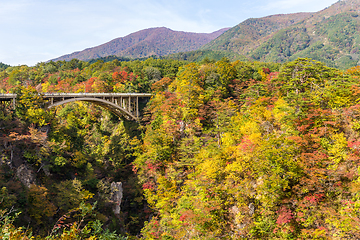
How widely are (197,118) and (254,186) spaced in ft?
41.5

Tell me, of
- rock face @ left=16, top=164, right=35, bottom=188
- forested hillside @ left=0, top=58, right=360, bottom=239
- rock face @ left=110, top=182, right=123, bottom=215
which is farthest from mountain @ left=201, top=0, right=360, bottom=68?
rock face @ left=16, top=164, right=35, bottom=188

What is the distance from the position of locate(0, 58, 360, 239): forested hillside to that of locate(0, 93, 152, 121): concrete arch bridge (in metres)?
1.17

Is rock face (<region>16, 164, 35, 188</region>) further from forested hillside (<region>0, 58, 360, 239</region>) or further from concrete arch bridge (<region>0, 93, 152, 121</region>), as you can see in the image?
concrete arch bridge (<region>0, 93, 152, 121</region>)

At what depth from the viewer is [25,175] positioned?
20.0 metres

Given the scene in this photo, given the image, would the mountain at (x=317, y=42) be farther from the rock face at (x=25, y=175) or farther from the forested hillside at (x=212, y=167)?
the rock face at (x=25, y=175)

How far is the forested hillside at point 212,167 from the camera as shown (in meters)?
15.1

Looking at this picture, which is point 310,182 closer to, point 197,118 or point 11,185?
point 197,118

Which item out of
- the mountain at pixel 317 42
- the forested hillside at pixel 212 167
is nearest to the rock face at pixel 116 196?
the forested hillside at pixel 212 167

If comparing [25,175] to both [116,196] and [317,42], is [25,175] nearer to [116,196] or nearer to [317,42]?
[116,196]

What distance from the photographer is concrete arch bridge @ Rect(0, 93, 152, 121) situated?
81.9 ft

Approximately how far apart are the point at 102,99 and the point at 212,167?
65.6 feet

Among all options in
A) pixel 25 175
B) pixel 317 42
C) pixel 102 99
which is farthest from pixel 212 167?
pixel 317 42

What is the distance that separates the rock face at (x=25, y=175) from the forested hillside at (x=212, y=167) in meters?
0.09

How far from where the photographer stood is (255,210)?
1755 centimetres
